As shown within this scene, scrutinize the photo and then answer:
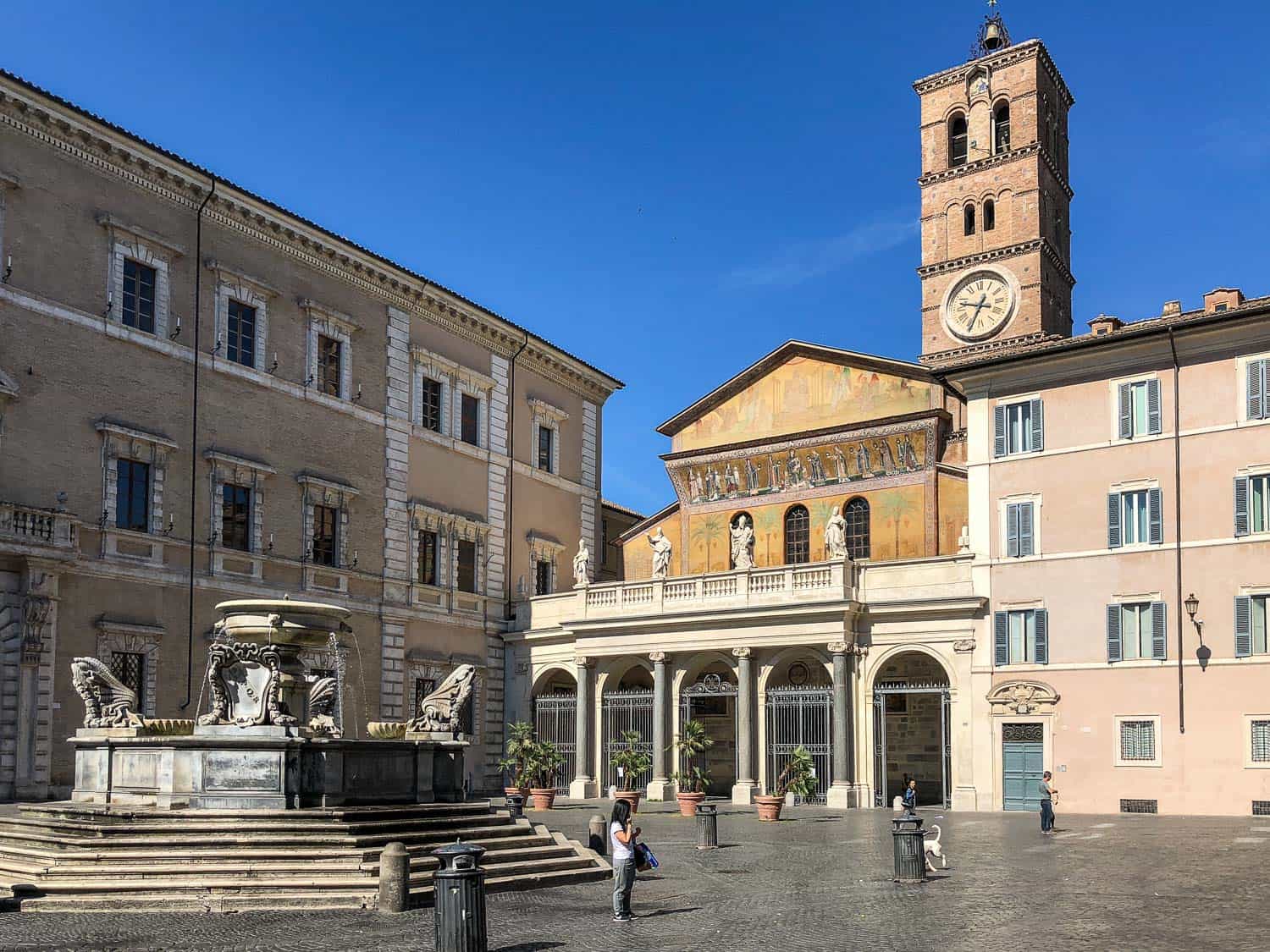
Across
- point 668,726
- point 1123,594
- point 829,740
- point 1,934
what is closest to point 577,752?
point 668,726

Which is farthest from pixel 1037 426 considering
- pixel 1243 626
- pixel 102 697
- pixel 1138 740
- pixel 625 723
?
pixel 102 697

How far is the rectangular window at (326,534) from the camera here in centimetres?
3559

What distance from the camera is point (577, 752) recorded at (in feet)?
132

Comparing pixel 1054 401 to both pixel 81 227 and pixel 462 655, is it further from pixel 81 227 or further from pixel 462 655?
pixel 81 227

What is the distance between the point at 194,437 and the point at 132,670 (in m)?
5.57

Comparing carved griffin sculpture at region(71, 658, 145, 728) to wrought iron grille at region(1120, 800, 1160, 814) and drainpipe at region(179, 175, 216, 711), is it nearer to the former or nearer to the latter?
drainpipe at region(179, 175, 216, 711)

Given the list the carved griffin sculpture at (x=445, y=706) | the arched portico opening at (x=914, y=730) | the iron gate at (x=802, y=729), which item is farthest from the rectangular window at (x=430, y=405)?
the carved griffin sculpture at (x=445, y=706)

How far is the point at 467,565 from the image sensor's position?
41.3 meters

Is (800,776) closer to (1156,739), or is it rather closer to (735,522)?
(1156,739)

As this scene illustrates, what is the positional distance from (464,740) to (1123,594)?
18.4 meters

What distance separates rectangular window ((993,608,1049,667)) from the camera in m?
33.2

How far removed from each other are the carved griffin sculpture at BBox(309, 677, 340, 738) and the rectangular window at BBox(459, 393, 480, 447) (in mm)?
22740

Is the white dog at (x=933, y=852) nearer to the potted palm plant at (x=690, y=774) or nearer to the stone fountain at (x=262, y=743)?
the stone fountain at (x=262, y=743)

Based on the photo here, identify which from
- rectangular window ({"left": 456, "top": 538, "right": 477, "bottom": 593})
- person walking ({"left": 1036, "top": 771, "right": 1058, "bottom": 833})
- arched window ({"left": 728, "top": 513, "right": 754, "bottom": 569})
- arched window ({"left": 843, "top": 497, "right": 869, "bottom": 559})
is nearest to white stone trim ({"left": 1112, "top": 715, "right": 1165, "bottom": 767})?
person walking ({"left": 1036, "top": 771, "right": 1058, "bottom": 833})
